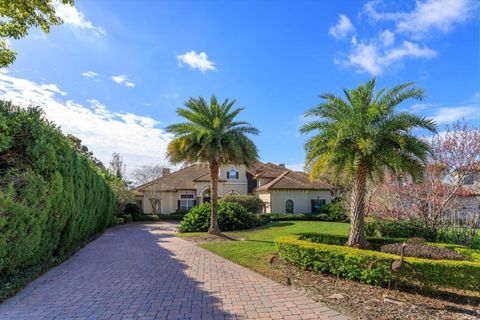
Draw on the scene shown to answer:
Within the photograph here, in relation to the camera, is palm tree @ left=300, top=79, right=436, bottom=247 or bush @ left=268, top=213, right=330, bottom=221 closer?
palm tree @ left=300, top=79, right=436, bottom=247

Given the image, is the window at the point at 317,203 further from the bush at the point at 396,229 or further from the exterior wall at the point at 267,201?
the bush at the point at 396,229

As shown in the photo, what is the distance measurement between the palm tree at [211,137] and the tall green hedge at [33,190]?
23.2 feet

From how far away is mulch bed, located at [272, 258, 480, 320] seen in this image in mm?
6039

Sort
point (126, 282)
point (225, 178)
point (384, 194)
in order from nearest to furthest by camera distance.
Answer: point (126, 282), point (384, 194), point (225, 178)

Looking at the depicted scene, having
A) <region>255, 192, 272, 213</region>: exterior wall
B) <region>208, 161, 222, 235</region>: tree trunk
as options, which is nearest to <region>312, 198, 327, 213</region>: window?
<region>255, 192, 272, 213</region>: exterior wall

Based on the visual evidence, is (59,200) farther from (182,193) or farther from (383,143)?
(182,193)

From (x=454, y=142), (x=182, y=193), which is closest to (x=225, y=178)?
(x=182, y=193)

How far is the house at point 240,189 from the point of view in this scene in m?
33.4

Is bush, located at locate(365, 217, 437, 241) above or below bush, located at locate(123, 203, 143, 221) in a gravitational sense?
below

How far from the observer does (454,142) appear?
46.9 ft

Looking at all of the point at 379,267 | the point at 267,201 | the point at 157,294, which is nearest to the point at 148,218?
the point at 267,201

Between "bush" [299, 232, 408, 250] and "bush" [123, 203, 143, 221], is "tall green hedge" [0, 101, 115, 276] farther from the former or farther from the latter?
"bush" [123, 203, 143, 221]

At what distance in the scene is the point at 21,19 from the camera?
9.53 m

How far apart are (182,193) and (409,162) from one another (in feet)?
101
